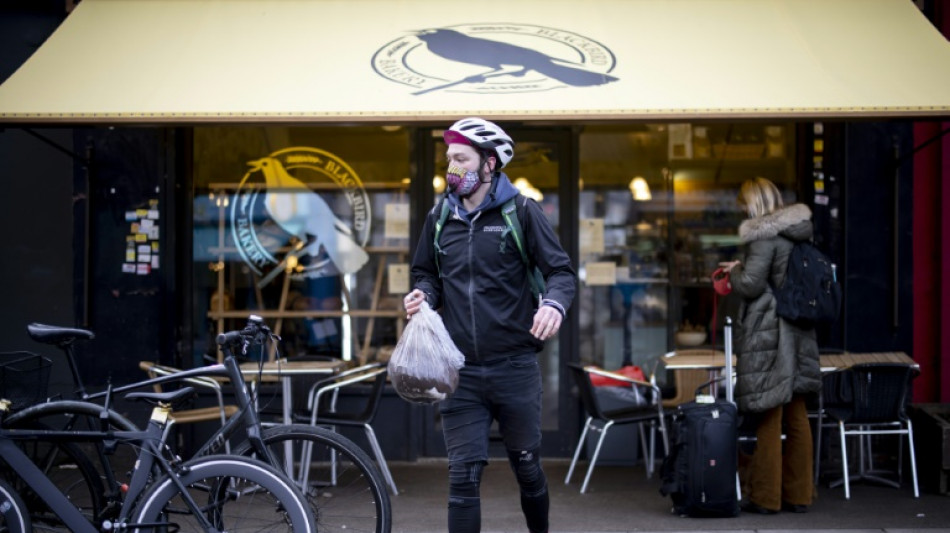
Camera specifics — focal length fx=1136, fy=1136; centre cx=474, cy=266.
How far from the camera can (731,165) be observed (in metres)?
8.55

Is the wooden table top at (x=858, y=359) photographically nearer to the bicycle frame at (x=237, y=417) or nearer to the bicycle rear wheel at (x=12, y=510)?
the bicycle frame at (x=237, y=417)

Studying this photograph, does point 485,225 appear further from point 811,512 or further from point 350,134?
point 350,134

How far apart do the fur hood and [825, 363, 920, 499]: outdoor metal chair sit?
114 cm

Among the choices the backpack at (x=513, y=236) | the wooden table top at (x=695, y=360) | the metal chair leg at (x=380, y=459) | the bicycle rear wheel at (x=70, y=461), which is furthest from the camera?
the wooden table top at (x=695, y=360)

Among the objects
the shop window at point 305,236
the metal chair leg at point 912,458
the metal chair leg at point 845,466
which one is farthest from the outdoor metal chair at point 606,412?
the shop window at point 305,236

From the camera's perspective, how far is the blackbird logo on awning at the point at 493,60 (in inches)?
262

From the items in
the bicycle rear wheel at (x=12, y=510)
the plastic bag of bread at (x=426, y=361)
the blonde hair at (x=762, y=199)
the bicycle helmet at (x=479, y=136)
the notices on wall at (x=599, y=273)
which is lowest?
the bicycle rear wheel at (x=12, y=510)

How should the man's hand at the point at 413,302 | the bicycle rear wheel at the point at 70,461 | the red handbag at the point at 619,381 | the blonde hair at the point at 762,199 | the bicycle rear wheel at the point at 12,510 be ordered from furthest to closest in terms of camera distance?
the red handbag at the point at 619,381 < the blonde hair at the point at 762,199 < the bicycle rear wheel at the point at 70,461 < the bicycle rear wheel at the point at 12,510 < the man's hand at the point at 413,302

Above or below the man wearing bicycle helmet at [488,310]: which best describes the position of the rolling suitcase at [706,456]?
below

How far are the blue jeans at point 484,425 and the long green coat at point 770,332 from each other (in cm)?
211

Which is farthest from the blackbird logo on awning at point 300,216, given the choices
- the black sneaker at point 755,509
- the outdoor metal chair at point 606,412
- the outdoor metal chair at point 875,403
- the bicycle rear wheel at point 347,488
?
the outdoor metal chair at point 875,403

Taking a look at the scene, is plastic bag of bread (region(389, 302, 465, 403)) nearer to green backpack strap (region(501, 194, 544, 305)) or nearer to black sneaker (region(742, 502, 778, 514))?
green backpack strap (region(501, 194, 544, 305))

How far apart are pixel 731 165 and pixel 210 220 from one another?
155 inches

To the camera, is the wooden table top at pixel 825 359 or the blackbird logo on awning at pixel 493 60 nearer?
the blackbird logo on awning at pixel 493 60
